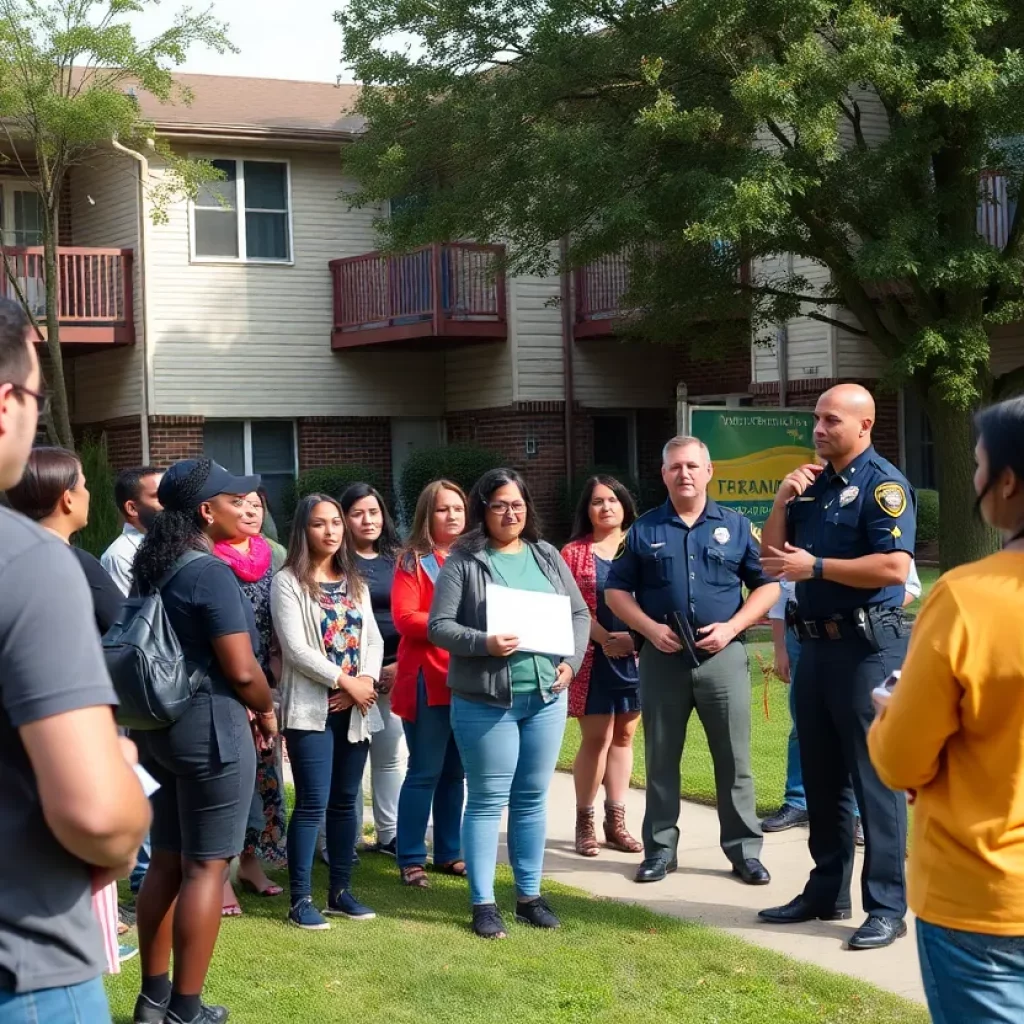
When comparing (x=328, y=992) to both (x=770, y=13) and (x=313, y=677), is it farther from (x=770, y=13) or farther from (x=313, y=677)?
(x=770, y=13)

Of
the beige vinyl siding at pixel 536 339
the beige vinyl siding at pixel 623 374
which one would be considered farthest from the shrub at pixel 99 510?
the beige vinyl siding at pixel 623 374

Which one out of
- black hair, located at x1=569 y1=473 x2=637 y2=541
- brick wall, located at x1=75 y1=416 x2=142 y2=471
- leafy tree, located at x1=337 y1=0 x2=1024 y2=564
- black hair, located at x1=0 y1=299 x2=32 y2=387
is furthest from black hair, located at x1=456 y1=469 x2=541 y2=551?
brick wall, located at x1=75 y1=416 x2=142 y2=471

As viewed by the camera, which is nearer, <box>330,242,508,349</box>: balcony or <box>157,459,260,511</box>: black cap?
<box>157,459,260,511</box>: black cap

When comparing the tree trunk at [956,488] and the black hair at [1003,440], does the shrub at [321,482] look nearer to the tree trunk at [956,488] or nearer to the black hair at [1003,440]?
the tree trunk at [956,488]

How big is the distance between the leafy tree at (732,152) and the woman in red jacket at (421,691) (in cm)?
744

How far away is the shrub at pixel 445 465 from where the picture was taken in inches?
920

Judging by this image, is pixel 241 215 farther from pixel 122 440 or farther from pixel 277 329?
pixel 122 440

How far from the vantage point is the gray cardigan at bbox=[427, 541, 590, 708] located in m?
6.28

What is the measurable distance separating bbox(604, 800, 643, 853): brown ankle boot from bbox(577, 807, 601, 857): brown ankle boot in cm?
14

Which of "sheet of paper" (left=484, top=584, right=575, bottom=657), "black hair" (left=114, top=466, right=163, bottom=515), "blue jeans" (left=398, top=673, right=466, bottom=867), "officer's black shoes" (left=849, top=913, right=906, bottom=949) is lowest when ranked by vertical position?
"officer's black shoes" (left=849, top=913, right=906, bottom=949)

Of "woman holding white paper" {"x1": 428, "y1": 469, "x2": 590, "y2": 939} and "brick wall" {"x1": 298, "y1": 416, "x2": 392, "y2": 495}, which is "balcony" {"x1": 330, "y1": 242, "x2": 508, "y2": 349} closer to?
"brick wall" {"x1": 298, "y1": 416, "x2": 392, "y2": 495}

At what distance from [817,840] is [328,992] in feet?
7.21

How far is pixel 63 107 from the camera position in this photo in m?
20.0

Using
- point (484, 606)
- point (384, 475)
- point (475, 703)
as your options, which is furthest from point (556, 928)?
point (384, 475)
